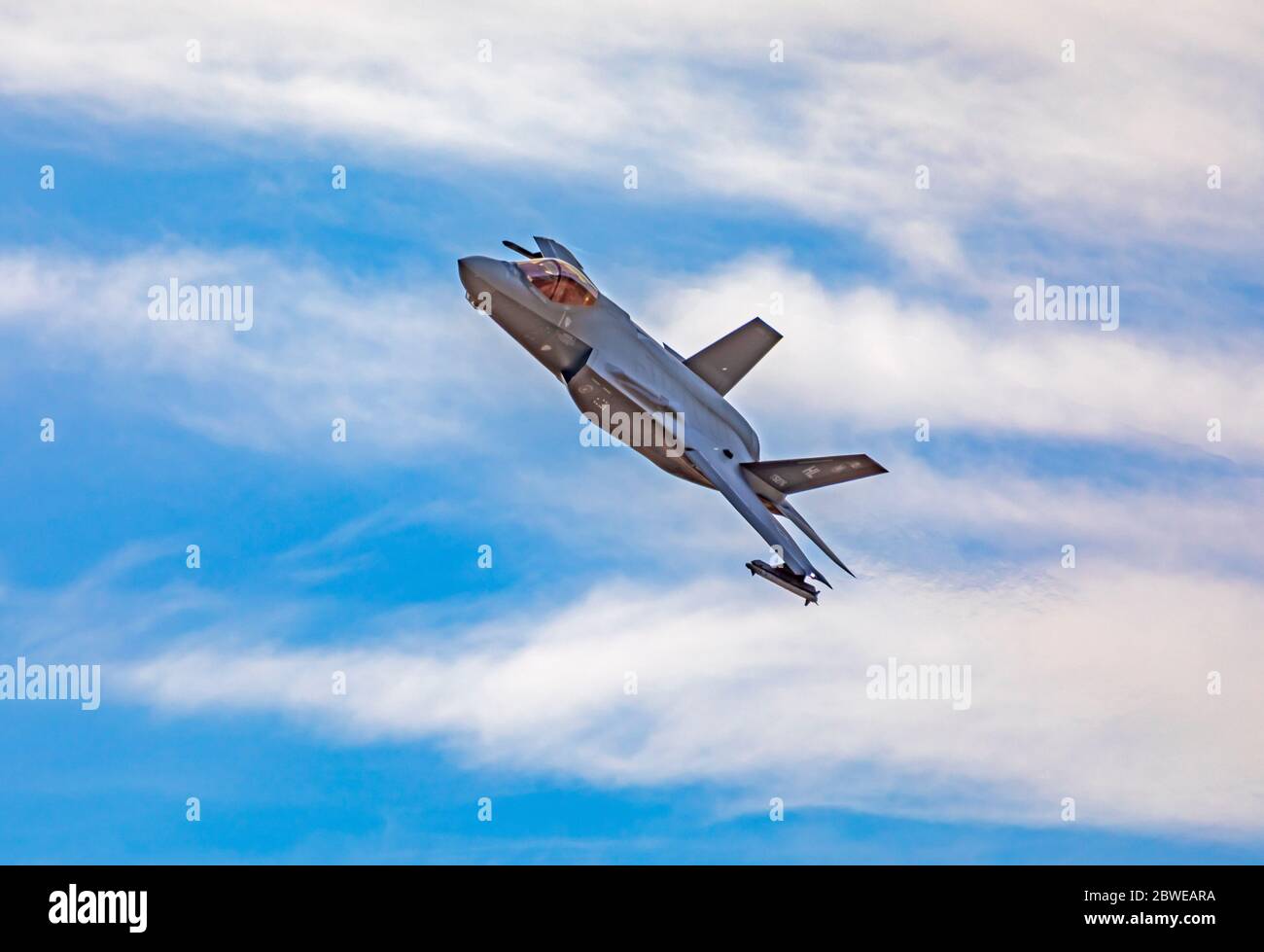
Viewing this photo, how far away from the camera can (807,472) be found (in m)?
63.9

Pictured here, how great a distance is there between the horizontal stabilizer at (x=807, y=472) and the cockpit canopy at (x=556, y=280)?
8483 mm

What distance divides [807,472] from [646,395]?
21.7 ft

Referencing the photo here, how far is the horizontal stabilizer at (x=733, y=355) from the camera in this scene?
6694 cm

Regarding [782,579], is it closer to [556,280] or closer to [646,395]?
[646,395]

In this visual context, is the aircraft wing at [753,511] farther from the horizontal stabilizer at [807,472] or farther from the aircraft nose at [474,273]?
the aircraft nose at [474,273]

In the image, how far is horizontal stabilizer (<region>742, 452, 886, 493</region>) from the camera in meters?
63.5

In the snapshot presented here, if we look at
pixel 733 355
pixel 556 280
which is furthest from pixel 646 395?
pixel 733 355

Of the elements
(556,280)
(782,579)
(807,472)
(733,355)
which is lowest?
(782,579)

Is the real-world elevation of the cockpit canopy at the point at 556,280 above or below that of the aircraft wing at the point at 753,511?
above

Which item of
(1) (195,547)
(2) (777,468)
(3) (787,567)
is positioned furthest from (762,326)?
(1) (195,547)

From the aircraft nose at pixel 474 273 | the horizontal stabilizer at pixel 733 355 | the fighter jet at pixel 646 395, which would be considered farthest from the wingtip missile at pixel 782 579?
the aircraft nose at pixel 474 273

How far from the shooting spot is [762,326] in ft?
224

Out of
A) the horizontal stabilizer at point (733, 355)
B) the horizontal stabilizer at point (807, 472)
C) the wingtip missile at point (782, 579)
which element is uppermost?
the horizontal stabilizer at point (733, 355)
